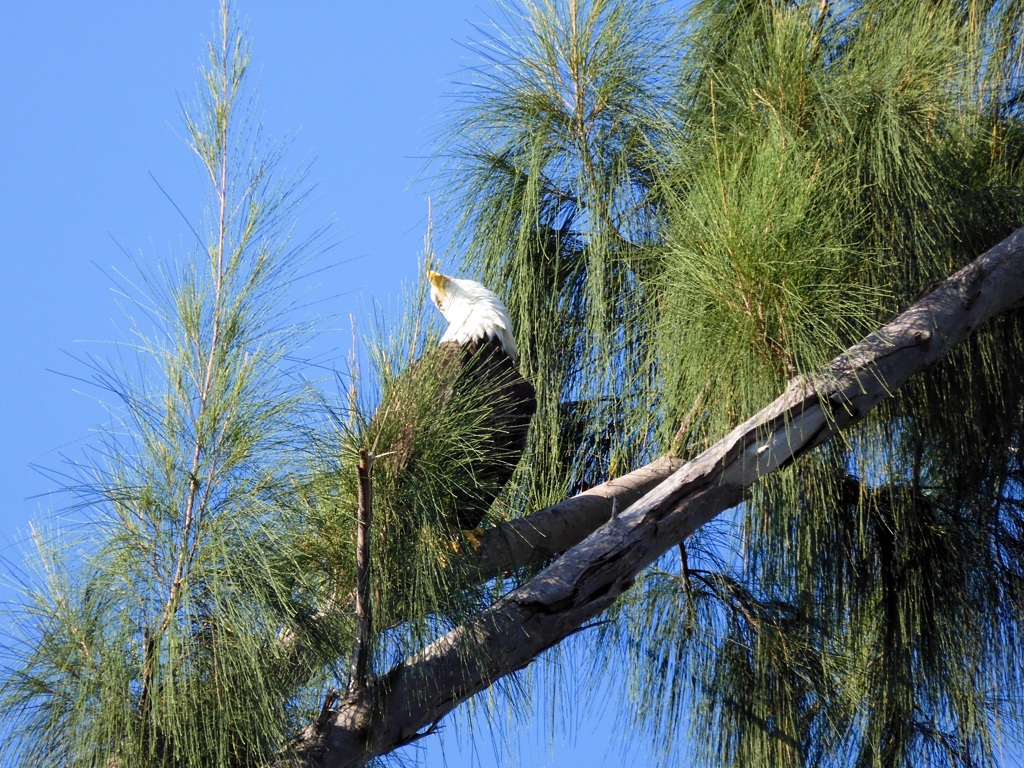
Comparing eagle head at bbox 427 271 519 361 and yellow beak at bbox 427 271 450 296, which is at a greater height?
yellow beak at bbox 427 271 450 296

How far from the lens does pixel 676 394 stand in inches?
78.7

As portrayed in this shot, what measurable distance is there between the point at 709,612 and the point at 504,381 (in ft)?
1.83

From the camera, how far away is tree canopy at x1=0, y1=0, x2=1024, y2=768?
1.45 meters

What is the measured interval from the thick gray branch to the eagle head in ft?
1.92

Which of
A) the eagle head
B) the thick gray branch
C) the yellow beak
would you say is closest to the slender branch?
the thick gray branch

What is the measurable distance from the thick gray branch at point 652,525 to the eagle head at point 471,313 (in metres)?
0.59

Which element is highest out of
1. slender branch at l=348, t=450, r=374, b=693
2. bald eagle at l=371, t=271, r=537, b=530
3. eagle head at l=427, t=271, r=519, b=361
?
eagle head at l=427, t=271, r=519, b=361

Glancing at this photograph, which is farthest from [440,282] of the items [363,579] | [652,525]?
[363,579]

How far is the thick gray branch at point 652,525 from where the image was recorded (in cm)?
151

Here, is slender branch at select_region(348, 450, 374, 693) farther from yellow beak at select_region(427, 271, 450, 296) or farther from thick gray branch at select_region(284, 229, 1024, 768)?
yellow beak at select_region(427, 271, 450, 296)

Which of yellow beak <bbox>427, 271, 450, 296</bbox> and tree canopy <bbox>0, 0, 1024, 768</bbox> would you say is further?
yellow beak <bbox>427, 271, 450, 296</bbox>

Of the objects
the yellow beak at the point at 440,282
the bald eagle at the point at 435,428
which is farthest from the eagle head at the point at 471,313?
the bald eagle at the point at 435,428

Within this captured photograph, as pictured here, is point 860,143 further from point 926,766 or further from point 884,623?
point 926,766

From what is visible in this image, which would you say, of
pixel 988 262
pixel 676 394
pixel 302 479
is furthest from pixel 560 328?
pixel 302 479
